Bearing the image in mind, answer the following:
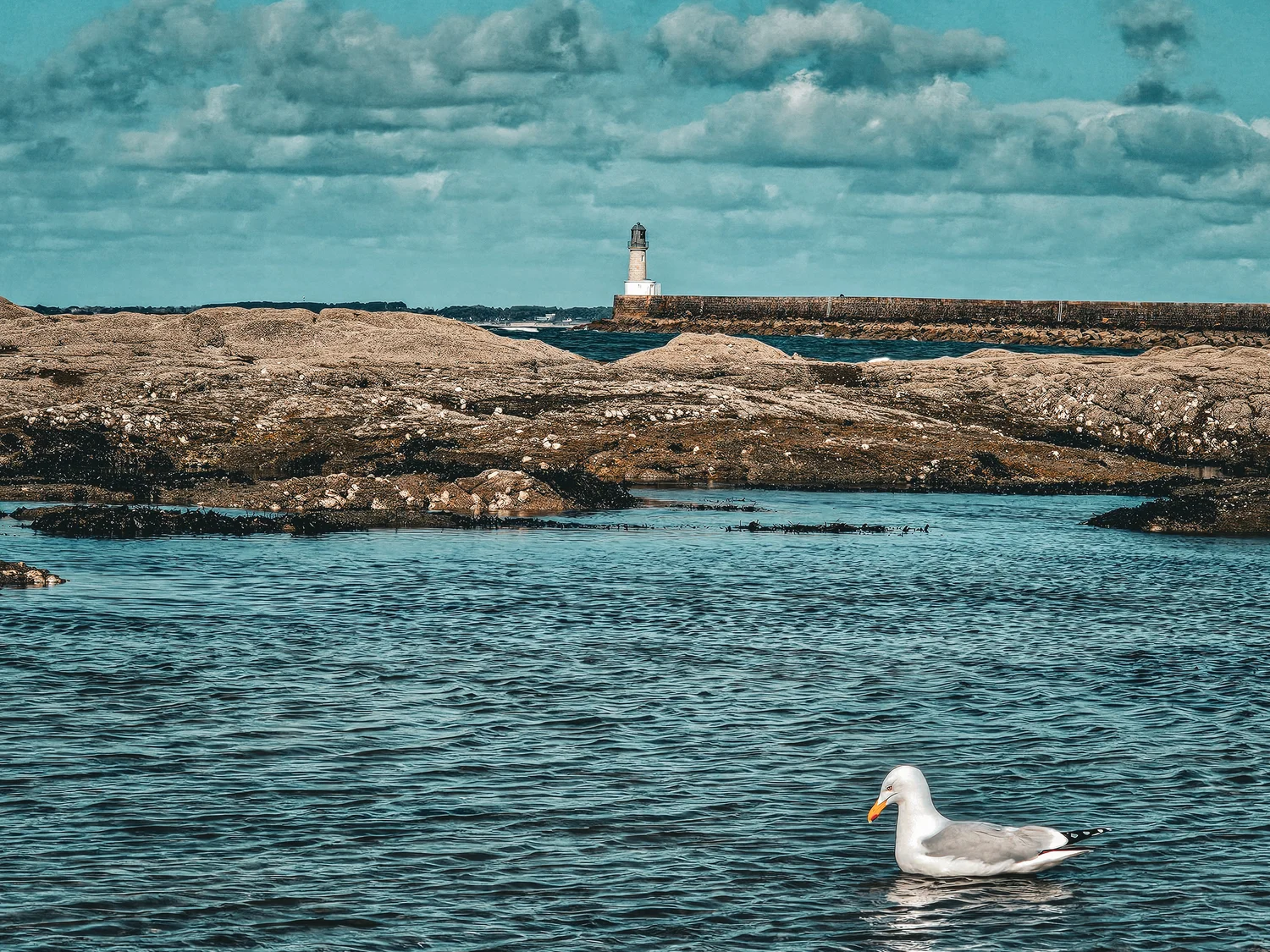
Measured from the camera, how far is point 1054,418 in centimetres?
5397

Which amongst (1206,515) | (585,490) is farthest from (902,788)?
(1206,515)

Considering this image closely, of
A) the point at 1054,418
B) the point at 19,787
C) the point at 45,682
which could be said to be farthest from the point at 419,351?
the point at 19,787

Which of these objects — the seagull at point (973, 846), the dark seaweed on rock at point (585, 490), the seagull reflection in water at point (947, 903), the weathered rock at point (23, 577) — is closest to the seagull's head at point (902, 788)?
the seagull at point (973, 846)

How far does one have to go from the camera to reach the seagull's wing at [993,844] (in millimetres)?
12047

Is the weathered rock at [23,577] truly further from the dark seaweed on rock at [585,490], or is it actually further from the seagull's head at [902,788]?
the seagull's head at [902,788]

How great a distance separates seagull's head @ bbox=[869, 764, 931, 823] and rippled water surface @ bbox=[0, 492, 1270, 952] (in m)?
0.54

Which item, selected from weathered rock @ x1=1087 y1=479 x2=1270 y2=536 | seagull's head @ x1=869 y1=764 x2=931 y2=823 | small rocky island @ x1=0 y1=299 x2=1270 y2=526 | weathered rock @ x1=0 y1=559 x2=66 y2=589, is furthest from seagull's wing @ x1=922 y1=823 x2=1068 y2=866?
weathered rock @ x1=1087 y1=479 x2=1270 y2=536

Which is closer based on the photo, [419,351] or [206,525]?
[206,525]

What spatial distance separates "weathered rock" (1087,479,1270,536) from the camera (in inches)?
1358

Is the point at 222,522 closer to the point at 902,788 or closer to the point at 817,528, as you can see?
the point at 817,528

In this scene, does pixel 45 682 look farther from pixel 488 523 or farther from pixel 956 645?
pixel 488 523

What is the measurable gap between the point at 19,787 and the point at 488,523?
19.4m

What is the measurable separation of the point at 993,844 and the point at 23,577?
17227 millimetres

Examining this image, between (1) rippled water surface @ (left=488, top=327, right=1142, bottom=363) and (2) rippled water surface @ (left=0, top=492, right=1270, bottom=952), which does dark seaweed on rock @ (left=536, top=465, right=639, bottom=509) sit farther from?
(1) rippled water surface @ (left=488, top=327, right=1142, bottom=363)
